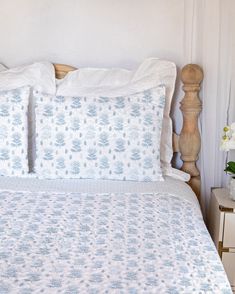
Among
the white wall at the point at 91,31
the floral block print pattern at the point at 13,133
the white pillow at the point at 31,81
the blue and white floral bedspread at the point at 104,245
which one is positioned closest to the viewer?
the blue and white floral bedspread at the point at 104,245

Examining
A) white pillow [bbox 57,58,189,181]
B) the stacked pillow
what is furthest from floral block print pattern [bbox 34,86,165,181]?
white pillow [bbox 57,58,189,181]

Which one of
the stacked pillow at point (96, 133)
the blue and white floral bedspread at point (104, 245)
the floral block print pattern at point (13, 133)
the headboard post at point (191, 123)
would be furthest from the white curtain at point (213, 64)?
the floral block print pattern at point (13, 133)

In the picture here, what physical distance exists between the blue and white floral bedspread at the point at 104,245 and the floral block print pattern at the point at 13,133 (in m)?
0.23

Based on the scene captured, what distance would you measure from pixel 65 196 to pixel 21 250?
503mm

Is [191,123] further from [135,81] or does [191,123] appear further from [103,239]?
[103,239]

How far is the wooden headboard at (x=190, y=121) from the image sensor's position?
7.12 ft

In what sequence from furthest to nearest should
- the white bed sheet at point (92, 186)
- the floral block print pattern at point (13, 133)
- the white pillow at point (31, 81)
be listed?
the white pillow at point (31, 81)
the floral block print pattern at point (13, 133)
the white bed sheet at point (92, 186)

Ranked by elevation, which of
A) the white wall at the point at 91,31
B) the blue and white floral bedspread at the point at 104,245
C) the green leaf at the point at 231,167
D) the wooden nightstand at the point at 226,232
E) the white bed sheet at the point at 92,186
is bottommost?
the wooden nightstand at the point at 226,232

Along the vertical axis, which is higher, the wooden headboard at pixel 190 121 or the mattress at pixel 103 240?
the wooden headboard at pixel 190 121

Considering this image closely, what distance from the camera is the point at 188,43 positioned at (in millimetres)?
2219

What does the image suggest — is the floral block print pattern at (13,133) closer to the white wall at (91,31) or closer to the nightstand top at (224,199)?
the white wall at (91,31)

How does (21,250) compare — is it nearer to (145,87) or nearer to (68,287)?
(68,287)

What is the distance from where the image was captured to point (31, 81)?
2137 mm

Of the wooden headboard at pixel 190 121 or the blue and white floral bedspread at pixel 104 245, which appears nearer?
the blue and white floral bedspread at pixel 104 245
